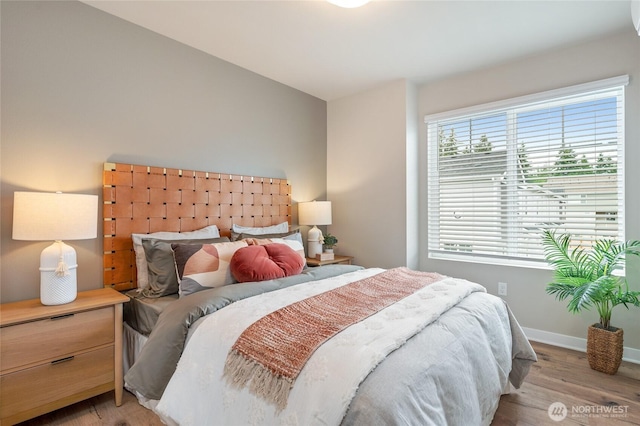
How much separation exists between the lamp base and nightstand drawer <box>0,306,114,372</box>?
144mm

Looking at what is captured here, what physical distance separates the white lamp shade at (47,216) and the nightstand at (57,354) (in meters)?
0.41

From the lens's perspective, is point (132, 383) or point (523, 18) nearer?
point (132, 383)

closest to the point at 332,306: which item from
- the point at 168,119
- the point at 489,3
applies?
the point at 168,119

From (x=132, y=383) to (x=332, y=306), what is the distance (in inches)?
43.0

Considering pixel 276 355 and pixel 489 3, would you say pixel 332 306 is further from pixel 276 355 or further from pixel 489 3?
pixel 489 3

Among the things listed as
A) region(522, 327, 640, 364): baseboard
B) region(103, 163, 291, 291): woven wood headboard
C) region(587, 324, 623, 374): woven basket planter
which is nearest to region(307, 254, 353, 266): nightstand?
region(103, 163, 291, 291): woven wood headboard

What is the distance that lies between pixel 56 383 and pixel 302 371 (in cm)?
154

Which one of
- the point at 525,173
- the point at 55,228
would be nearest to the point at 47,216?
the point at 55,228

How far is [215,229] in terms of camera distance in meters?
2.83

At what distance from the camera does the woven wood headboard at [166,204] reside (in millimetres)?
2334

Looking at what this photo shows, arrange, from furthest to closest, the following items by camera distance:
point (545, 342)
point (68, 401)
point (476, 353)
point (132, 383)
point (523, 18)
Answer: point (545, 342)
point (523, 18)
point (68, 401)
point (132, 383)
point (476, 353)

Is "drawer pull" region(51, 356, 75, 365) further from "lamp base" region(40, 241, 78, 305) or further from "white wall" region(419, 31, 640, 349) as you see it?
"white wall" region(419, 31, 640, 349)

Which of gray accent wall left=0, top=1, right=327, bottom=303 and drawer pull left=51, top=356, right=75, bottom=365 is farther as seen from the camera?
gray accent wall left=0, top=1, right=327, bottom=303

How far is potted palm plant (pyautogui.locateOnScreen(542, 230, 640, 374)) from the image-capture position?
233cm
